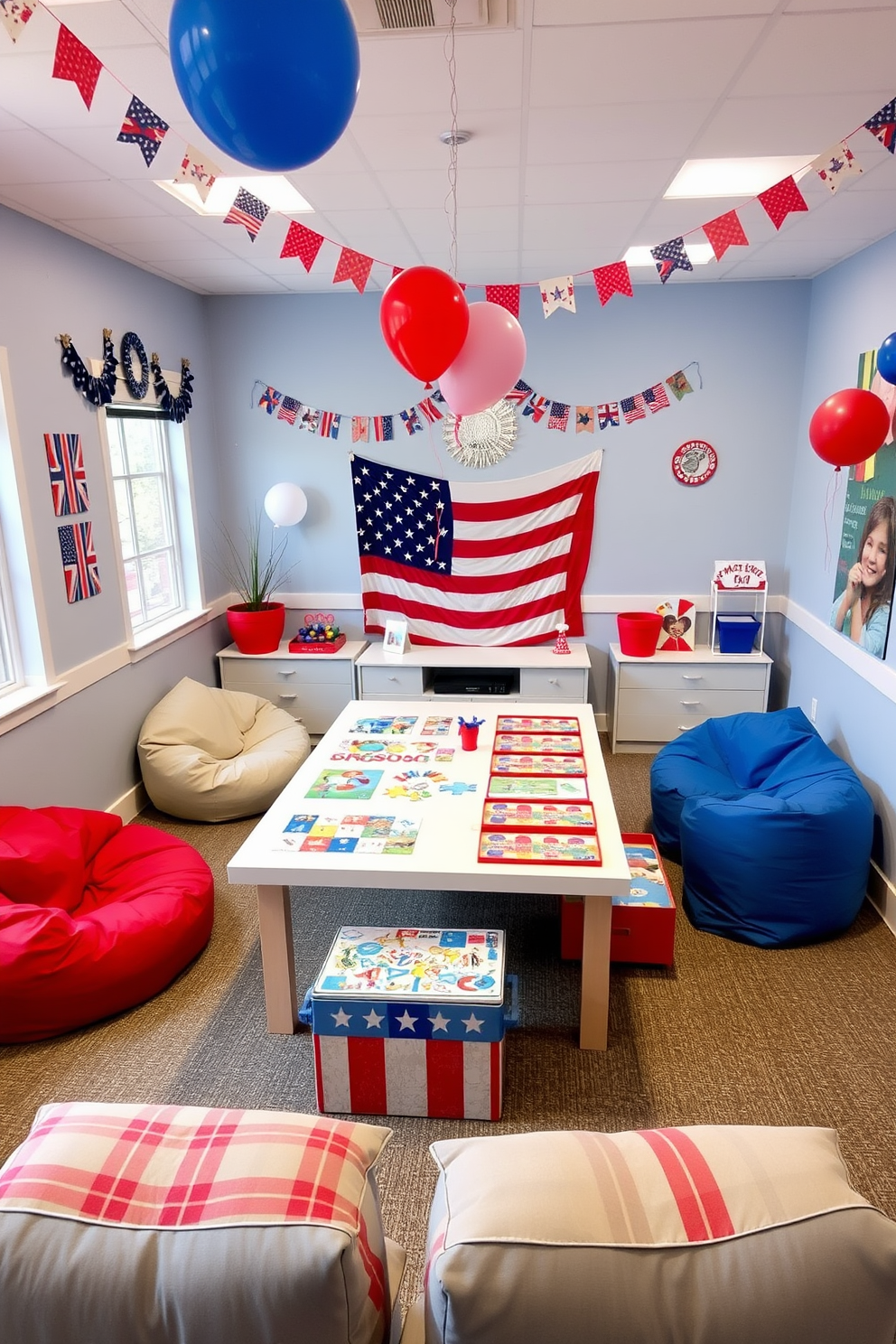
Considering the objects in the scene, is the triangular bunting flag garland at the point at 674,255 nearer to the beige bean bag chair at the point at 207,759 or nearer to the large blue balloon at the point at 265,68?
the large blue balloon at the point at 265,68

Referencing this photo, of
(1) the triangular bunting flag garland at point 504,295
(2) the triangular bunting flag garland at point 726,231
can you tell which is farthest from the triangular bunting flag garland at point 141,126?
(2) the triangular bunting flag garland at point 726,231

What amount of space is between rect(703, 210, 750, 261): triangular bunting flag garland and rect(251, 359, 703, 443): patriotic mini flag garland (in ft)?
6.16

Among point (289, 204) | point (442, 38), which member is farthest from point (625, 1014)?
point (289, 204)

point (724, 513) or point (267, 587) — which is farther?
point (267, 587)

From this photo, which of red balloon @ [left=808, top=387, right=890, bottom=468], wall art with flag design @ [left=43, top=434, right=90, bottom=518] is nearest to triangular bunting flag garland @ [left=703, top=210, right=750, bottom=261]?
red balloon @ [left=808, top=387, right=890, bottom=468]

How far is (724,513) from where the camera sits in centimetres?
504

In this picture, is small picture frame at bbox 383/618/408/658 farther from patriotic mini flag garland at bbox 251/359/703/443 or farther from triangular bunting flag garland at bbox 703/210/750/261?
triangular bunting flag garland at bbox 703/210/750/261

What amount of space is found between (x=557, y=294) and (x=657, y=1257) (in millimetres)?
3124

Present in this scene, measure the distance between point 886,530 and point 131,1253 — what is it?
3465 mm

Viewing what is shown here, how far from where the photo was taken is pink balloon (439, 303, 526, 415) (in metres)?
2.71

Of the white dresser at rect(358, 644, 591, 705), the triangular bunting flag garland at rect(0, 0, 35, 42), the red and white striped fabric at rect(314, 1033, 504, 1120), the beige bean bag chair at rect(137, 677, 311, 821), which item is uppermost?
the triangular bunting flag garland at rect(0, 0, 35, 42)

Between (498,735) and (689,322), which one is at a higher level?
(689,322)

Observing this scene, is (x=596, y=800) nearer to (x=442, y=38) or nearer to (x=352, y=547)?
(x=442, y=38)

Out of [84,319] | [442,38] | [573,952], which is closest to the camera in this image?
[442,38]
